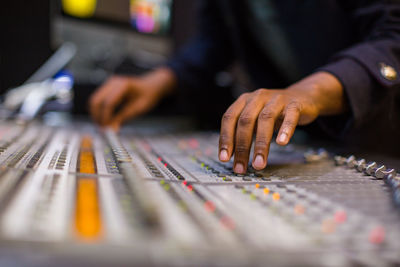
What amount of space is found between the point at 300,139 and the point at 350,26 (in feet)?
1.13

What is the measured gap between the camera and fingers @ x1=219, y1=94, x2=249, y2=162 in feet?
1.81

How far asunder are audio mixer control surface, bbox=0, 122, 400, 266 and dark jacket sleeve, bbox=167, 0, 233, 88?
917 millimetres

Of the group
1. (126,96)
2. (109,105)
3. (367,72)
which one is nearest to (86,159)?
(367,72)

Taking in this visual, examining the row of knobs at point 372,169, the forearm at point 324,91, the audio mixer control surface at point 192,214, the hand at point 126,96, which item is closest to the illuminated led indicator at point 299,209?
the audio mixer control surface at point 192,214

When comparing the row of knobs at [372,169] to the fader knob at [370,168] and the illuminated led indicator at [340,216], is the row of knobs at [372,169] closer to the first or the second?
the fader knob at [370,168]

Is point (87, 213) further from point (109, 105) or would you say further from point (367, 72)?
point (109, 105)

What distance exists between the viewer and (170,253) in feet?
0.78

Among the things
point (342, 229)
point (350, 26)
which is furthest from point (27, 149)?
point (350, 26)

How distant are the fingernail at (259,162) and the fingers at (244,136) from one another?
A: 27 millimetres

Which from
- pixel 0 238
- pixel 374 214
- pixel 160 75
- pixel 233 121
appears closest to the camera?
pixel 0 238

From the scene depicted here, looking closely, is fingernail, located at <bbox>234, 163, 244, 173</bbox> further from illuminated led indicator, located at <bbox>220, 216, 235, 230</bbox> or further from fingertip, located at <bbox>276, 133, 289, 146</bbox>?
illuminated led indicator, located at <bbox>220, 216, 235, 230</bbox>

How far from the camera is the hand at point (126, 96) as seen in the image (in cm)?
118

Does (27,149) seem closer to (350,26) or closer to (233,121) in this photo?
(233,121)

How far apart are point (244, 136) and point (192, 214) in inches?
10.3
